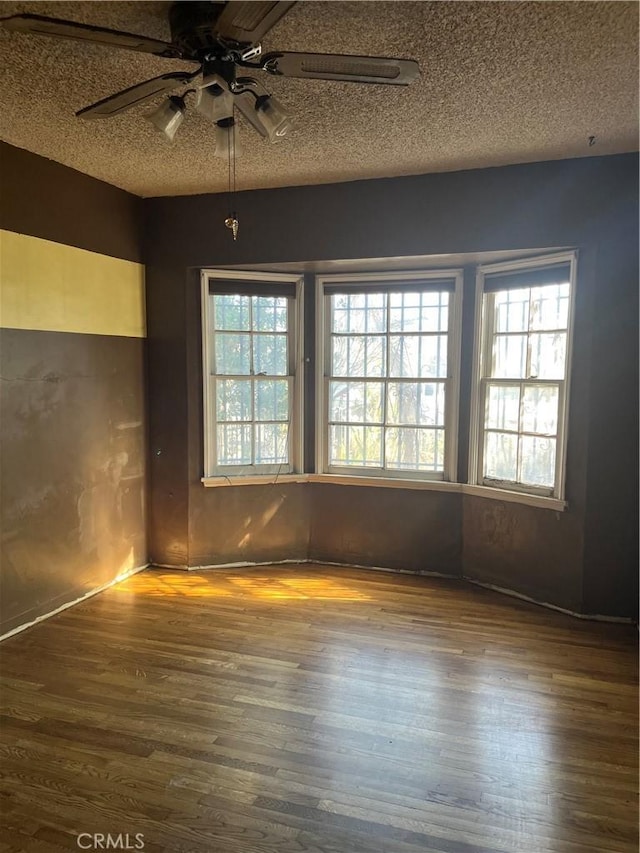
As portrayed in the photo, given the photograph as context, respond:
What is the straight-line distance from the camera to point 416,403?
4453mm

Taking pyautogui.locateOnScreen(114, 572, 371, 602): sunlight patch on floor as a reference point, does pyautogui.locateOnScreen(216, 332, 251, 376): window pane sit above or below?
above

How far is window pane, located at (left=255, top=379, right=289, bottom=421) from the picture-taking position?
4.62 metres

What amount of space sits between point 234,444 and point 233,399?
37 cm

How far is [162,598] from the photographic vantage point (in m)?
4.02

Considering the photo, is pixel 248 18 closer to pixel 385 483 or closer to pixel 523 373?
pixel 523 373

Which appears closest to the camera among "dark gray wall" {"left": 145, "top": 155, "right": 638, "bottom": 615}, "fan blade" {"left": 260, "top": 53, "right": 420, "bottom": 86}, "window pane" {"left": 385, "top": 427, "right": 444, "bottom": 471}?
"fan blade" {"left": 260, "top": 53, "right": 420, "bottom": 86}

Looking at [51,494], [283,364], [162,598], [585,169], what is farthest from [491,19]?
[162,598]

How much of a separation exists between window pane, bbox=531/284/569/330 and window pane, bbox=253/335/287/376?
1891 mm

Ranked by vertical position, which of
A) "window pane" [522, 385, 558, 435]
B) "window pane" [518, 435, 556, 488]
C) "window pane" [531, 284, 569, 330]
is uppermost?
"window pane" [531, 284, 569, 330]

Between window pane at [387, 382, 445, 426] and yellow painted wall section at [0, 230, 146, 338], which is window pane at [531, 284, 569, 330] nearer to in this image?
window pane at [387, 382, 445, 426]

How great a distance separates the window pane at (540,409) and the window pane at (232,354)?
6.98ft

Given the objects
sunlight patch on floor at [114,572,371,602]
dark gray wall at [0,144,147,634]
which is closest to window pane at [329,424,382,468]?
sunlight patch on floor at [114,572,371,602]

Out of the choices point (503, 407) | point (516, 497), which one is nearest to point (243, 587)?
point (516, 497)

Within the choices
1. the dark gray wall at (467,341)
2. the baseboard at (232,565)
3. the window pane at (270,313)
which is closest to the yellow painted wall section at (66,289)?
the dark gray wall at (467,341)
